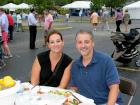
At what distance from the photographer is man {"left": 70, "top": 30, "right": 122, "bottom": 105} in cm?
444

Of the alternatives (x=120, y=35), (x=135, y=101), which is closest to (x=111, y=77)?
(x=135, y=101)

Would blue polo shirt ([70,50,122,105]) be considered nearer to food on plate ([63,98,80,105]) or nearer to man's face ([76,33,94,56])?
man's face ([76,33,94,56])

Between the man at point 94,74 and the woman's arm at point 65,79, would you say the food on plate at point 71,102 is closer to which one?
the man at point 94,74

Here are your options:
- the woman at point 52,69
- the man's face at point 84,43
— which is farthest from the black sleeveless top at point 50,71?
the man's face at point 84,43

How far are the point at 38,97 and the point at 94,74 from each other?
2.73ft

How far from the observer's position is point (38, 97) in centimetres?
391

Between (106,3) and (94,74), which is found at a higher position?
(94,74)

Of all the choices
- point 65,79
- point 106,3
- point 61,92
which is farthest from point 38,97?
point 106,3

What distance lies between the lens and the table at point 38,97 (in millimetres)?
3848

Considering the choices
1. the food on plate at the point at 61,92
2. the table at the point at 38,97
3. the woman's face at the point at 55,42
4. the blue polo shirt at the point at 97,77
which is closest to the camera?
the table at the point at 38,97

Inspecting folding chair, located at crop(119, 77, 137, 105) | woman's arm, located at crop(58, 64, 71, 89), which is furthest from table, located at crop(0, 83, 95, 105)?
folding chair, located at crop(119, 77, 137, 105)

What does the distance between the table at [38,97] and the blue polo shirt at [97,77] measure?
47 centimetres

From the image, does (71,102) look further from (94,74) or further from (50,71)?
(50,71)

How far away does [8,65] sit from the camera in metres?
13.7
